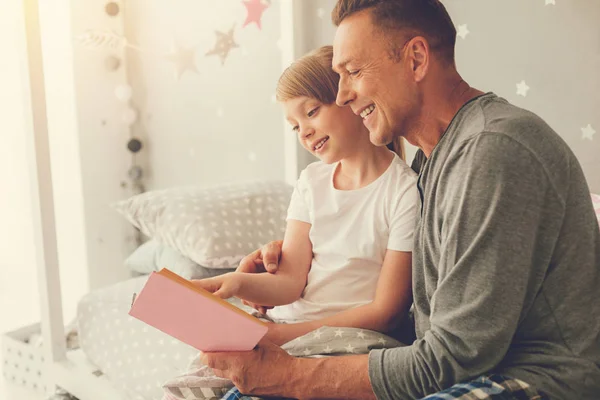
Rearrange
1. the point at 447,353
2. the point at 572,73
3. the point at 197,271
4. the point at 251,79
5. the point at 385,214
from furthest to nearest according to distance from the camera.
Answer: the point at 251,79, the point at 197,271, the point at 572,73, the point at 385,214, the point at 447,353

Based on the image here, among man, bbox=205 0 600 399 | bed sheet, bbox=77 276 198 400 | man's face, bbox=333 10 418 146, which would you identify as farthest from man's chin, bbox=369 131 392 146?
bed sheet, bbox=77 276 198 400

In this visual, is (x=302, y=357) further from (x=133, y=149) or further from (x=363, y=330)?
(x=133, y=149)

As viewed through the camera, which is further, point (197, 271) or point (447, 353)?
point (197, 271)

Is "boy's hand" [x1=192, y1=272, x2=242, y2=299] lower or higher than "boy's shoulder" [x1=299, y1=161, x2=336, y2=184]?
lower

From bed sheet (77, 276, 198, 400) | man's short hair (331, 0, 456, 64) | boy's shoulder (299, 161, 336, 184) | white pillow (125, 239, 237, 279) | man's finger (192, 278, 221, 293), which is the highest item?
man's short hair (331, 0, 456, 64)

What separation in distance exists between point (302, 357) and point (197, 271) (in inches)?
29.4

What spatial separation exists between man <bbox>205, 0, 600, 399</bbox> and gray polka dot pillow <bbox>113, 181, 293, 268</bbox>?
70cm

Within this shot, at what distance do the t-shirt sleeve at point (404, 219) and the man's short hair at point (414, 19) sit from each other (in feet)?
0.83

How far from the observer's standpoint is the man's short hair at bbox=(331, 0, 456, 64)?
105 centimetres

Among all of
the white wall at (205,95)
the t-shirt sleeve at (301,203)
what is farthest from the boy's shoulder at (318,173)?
the white wall at (205,95)

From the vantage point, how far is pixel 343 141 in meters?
1.28

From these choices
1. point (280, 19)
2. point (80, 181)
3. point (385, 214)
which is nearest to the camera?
point (385, 214)

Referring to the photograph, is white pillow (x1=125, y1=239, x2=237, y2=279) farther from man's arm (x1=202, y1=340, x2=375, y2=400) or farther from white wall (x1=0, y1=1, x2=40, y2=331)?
man's arm (x1=202, y1=340, x2=375, y2=400)

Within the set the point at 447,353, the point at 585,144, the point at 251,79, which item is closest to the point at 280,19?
the point at 251,79
